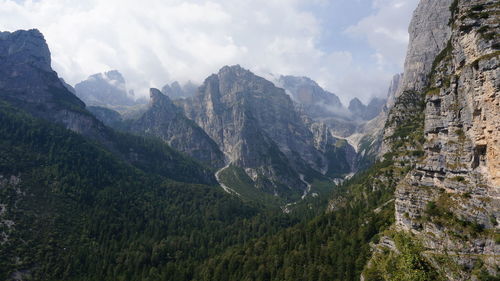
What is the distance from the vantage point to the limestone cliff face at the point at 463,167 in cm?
7038

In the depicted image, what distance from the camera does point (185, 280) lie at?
14625 centimetres

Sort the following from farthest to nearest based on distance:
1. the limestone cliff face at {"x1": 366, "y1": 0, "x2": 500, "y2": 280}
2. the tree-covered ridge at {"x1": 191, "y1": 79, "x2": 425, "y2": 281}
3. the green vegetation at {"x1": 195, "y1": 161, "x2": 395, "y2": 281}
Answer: the tree-covered ridge at {"x1": 191, "y1": 79, "x2": 425, "y2": 281} < the green vegetation at {"x1": 195, "y1": 161, "x2": 395, "y2": 281} < the limestone cliff face at {"x1": 366, "y1": 0, "x2": 500, "y2": 280}

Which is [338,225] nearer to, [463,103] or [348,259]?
[348,259]

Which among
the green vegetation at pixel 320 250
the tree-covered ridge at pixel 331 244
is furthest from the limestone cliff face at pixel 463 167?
the green vegetation at pixel 320 250

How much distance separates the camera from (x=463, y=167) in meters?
79.4

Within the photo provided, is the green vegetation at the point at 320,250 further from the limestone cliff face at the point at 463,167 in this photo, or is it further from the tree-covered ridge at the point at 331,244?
the limestone cliff face at the point at 463,167

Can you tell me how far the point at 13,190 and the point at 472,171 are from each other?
229 meters

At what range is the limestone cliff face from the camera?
70.4 metres

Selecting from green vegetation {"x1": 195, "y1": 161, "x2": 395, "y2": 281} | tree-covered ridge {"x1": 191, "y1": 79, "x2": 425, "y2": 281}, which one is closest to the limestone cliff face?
tree-covered ridge {"x1": 191, "y1": 79, "x2": 425, "y2": 281}

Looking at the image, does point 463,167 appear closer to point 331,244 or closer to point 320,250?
point 331,244

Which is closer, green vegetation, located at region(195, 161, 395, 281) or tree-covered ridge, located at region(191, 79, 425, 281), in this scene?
green vegetation, located at region(195, 161, 395, 281)

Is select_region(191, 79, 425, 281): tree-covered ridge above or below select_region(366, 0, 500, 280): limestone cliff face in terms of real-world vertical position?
below

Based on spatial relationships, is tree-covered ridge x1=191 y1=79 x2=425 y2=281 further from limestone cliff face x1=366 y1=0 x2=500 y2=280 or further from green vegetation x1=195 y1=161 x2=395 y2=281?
limestone cliff face x1=366 y1=0 x2=500 y2=280

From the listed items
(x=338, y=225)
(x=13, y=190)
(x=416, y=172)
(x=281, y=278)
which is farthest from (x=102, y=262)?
(x=416, y=172)
